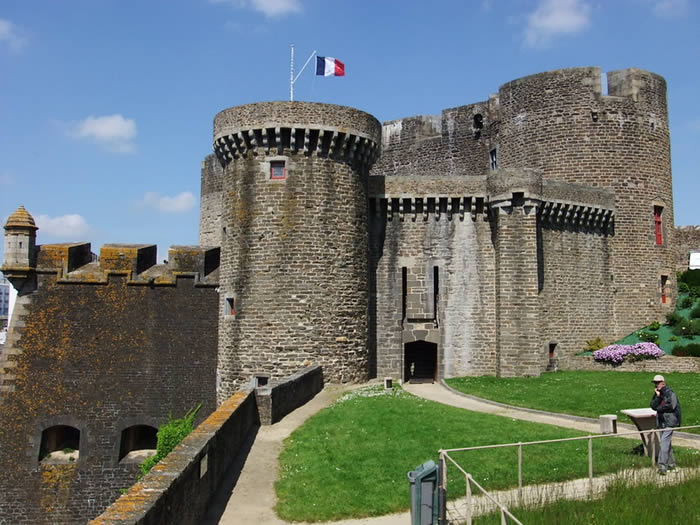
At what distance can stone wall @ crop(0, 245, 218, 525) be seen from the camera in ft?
74.0

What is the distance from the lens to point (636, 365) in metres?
25.1

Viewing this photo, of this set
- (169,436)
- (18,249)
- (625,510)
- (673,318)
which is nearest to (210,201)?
(18,249)

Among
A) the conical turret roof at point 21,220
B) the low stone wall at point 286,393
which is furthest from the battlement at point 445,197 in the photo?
the conical turret roof at point 21,220

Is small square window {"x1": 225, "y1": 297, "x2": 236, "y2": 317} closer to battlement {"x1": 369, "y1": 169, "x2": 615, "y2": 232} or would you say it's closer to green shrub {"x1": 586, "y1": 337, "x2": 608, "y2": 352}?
battlement {"x1": 369, "y1": 169, "x2": 615, "y2": 232}

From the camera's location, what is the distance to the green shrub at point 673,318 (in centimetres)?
2750

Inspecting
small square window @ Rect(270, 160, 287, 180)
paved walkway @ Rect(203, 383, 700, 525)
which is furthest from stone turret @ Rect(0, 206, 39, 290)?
paved walkway @ Rect(203, 383, 700, 525)

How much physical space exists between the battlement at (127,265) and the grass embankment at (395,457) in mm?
10261

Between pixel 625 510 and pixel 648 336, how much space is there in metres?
19.7

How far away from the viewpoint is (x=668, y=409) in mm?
11844

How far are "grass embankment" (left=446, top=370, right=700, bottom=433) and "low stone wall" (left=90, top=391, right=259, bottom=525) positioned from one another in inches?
357

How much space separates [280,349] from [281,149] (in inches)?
267

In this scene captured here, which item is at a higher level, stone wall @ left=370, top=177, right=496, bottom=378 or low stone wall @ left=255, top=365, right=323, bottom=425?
stone wall @ left=370, top=177, right=496, bottom=378

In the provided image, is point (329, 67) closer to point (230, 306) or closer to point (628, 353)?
A: point (230, 306)

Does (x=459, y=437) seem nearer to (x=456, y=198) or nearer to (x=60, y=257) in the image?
(x=456, y=198)
